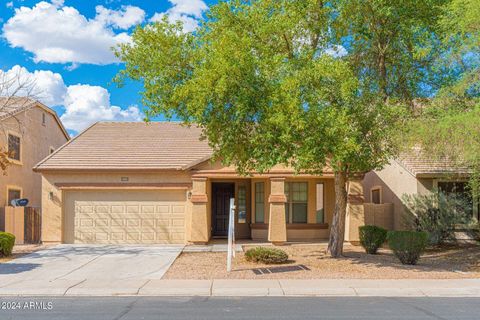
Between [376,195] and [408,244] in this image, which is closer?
[408,244]

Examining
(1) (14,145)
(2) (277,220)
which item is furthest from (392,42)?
(1) (14,145)

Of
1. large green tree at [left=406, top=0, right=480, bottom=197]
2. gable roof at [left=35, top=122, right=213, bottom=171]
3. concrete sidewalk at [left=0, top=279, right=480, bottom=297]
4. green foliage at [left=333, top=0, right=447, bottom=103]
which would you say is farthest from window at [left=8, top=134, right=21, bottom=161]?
large green tree at [left=406, top=0, right=480, bottom=197]

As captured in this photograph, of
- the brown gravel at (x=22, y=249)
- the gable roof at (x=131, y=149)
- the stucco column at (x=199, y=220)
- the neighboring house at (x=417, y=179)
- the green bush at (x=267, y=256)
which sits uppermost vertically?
the gable roof at (x=131, y=149)

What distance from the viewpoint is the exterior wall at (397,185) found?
1948cm

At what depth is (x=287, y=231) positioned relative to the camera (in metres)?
20.0

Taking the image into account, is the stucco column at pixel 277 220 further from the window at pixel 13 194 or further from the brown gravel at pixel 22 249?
the window at pixel 13 194

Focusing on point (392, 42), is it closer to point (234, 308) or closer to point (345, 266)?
point (345, 266)

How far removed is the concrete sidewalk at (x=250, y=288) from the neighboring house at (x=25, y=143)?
1175 centimetres

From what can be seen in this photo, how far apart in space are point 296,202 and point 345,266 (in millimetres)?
6768

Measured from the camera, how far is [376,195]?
78.3 feet

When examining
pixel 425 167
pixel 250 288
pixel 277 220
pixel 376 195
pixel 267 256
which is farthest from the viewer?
pixel 376 195

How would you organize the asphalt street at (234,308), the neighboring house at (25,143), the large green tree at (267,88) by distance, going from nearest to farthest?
1. the asphalt street at (234,308)
2. the large green tree at (267,88)
3. the neighboring house at (25,143)

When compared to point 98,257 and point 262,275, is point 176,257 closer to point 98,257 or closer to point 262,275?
point 98,257

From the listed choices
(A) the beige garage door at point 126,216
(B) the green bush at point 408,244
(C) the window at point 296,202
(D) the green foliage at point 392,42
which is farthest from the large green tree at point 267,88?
(A) the beige garage door at point 126,216
